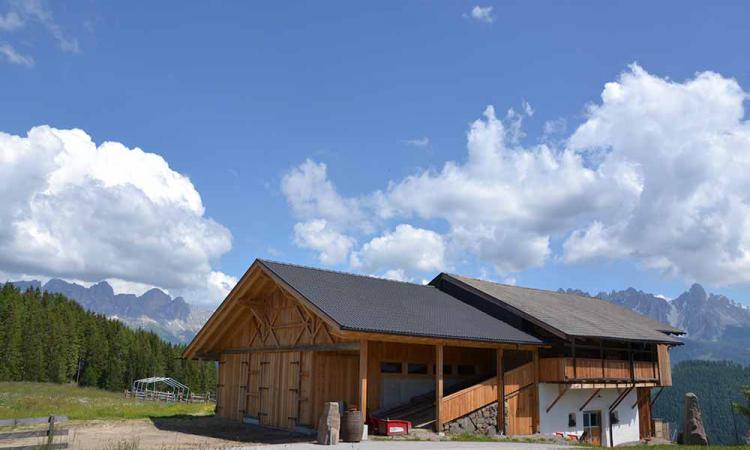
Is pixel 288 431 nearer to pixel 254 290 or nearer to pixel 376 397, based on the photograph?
pixel 376 397

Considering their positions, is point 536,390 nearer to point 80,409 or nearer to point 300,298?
point 300,298

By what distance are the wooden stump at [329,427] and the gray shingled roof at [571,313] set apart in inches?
380

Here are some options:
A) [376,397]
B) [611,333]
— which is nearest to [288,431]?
[376,397]

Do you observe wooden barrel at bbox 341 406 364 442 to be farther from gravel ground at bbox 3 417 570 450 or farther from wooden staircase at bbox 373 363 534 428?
wooden staircase at bbox 373 363 534 428

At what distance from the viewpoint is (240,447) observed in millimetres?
14852

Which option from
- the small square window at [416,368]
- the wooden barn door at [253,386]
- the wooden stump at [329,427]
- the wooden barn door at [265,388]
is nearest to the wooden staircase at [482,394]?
the small square window at [416,368]

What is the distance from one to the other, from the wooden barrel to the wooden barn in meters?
0.54

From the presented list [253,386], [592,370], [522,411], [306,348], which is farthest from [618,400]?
[253,386]

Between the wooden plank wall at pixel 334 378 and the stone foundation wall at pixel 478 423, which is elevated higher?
the wooden plank wall at pixel 334 378

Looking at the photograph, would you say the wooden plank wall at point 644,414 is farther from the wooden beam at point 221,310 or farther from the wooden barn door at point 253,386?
the wooden beam at point 221,310

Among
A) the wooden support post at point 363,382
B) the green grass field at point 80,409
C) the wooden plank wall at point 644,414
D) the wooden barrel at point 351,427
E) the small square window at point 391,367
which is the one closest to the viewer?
the wooden barrel at point 351,427

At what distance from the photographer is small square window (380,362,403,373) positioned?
2119 cm

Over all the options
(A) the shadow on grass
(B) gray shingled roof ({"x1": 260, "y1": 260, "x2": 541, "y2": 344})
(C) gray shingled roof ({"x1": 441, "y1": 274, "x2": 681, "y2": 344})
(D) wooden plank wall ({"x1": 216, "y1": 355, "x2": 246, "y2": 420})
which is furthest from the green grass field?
(C) gray shingled roof ({"x1": 441, "y1": 274, "x2": 681, "y2": 344})

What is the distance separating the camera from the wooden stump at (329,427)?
15984mm
